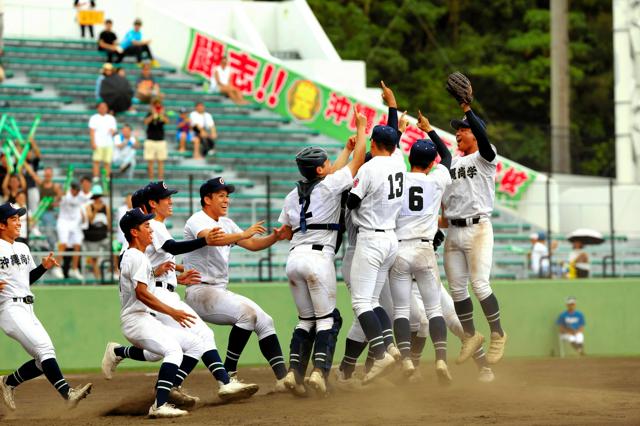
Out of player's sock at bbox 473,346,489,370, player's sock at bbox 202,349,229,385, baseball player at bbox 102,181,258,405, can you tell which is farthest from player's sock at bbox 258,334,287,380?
player's sock at bbox 473,346,489,370

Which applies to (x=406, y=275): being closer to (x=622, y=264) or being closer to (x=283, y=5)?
(x=622, y=264)

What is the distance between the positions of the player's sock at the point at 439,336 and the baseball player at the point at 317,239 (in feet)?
3.77

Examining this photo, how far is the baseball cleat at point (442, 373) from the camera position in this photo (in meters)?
13.4

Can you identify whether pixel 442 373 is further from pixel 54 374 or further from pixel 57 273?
pixel 57 273

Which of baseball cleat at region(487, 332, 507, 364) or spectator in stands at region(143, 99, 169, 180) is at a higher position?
spectator in stands at region(143, 99, 169, 180)

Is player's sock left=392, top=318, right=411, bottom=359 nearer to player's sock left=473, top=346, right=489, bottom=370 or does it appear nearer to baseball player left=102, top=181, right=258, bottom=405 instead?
player's sock left=473, top=346, right=489, bottom=370

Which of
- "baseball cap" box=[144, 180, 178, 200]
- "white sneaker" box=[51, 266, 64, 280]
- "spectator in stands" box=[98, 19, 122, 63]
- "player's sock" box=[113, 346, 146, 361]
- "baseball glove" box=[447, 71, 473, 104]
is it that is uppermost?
"spectator in stands" box=[98, 19, 122, 63]

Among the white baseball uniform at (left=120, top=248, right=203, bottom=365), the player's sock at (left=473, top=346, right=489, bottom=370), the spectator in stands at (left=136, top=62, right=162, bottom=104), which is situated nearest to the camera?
the white baseball uniform at (left=120, top=248, right=203, bottom=365)

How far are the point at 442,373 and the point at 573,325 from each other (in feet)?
25.7

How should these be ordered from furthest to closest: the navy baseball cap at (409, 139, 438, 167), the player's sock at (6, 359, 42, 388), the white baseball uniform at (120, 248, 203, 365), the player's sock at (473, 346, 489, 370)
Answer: the player's sock at (473, 346, 489, 370) → the navy baseball cap at (409, 139, 438, 167) → the player's sock at (6, 359, 42, 388) → the white baseball uniform at (120, 248, 203, 365)

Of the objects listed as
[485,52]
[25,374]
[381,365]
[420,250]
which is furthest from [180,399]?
[485,52]

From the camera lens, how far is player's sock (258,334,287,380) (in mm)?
13305

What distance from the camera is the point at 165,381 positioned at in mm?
11781

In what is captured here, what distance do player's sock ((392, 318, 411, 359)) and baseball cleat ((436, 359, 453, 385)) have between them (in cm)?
32
